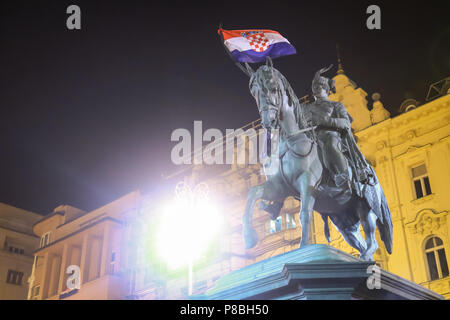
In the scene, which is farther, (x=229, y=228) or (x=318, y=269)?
(x=229, y=228)

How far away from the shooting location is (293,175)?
6996 mm

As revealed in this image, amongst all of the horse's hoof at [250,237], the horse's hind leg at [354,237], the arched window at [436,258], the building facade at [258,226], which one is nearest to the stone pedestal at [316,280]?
the horse's hoof at [250,237]

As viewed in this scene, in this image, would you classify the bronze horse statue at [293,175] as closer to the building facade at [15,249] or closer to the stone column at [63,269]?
the stone column at [63,269]

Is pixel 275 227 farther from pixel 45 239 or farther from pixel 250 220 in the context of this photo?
pixel 45 239

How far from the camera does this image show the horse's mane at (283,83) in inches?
279

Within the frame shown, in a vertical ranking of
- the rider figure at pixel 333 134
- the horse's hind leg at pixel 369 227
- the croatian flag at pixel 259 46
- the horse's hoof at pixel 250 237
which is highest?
the croatian flag at pixel 259 46

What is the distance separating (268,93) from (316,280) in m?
2.51

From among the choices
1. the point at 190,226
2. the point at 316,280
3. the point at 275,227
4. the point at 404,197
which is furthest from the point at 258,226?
the point at 316,280

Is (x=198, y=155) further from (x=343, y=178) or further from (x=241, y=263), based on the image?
(x=343, y=178)

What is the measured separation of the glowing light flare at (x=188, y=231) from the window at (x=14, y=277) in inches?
707

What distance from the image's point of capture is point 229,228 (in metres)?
30.8
